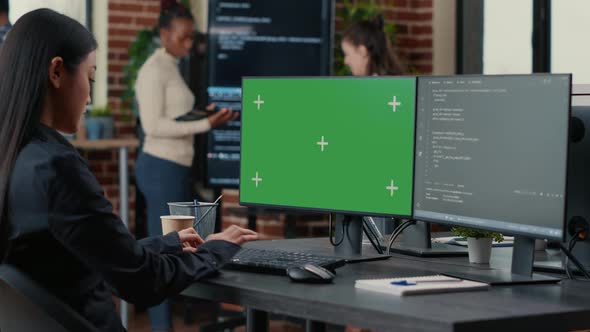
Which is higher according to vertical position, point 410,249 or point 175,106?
point 175,106

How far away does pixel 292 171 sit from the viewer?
8.59 feet

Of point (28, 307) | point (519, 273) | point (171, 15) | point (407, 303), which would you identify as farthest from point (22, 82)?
point (171, 15)

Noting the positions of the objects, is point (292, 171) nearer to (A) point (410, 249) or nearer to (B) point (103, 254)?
(A) point (410, 249)

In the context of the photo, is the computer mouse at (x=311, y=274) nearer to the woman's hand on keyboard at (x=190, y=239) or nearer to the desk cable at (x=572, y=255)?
the woman's hand on keyboard at (x=190, y=239)

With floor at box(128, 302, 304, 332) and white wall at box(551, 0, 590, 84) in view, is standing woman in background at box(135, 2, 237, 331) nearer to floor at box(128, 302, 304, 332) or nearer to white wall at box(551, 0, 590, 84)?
floor at box(128, 302, 304, 332)

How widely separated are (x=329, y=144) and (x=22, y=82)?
2.76 ft

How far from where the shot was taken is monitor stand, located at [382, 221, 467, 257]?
263cm

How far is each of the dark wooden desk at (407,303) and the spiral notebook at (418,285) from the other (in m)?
0.02

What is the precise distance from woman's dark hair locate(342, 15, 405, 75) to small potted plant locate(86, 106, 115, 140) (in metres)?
1.52

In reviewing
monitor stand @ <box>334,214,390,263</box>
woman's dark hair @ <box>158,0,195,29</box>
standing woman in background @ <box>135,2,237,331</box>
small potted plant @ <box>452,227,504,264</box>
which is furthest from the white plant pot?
woman's dark hair @ <box>158,0,195,29</box>

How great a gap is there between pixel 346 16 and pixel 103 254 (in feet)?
11.9

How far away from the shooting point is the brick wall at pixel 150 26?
5.25m

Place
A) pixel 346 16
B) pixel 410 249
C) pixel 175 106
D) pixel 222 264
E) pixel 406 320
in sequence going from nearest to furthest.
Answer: pixel 406 320 < pixel 222 264 < pixel 410 249 < pixel 175 106 < pixel 346 16

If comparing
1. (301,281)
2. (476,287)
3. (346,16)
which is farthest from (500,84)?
(346,16)
